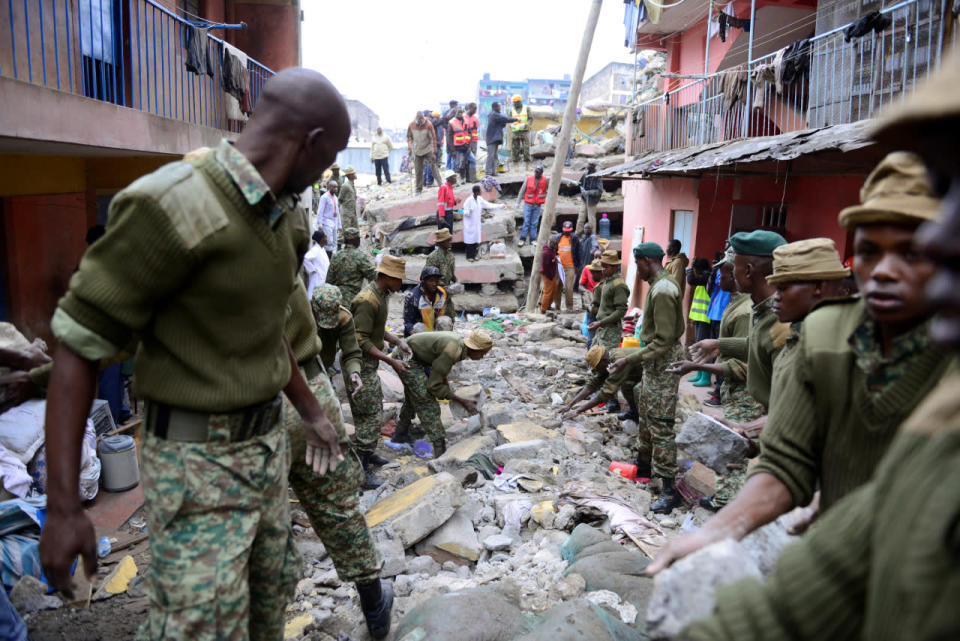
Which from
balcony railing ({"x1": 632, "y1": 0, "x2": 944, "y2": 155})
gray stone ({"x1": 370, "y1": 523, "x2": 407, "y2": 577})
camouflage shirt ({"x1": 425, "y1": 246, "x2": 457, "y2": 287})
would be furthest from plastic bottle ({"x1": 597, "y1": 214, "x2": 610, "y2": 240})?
gray stone ({"x1": 370, "y1": 523, "x2": 407, "y2": 577})

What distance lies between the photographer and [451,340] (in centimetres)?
640

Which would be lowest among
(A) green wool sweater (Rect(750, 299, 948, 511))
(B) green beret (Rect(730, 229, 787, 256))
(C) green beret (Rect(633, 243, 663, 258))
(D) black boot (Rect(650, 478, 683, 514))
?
(D) black boot (Rect(650, 478, 683, 514))

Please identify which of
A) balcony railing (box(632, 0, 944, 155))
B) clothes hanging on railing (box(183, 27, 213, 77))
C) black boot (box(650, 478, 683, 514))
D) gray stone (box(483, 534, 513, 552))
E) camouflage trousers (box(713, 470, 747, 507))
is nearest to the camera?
camouflage trousers (box(713, 470, 747, 507))

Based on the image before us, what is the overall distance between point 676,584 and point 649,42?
1650 centimetres

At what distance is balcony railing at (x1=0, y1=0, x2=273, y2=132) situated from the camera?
5480mm

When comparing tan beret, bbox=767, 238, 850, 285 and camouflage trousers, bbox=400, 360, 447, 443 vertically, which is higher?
tan beret, bbox=767, 238, 850, 285

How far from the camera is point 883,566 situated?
2.84 feet

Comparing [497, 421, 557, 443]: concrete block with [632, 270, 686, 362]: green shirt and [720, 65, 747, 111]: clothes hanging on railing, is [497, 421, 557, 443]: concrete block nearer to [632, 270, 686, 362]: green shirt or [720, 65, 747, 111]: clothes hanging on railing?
[632, 270, 686, 362]: green shirt

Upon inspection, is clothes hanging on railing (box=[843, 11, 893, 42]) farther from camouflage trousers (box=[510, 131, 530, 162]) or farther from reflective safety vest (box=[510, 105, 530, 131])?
camouflage trousers (box=[510, 131, 530, 162])

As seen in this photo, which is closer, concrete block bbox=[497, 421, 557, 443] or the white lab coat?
concrete block bbox=[497, 421, 557, 443]

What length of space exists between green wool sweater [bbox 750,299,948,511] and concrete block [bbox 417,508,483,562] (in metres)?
3.16

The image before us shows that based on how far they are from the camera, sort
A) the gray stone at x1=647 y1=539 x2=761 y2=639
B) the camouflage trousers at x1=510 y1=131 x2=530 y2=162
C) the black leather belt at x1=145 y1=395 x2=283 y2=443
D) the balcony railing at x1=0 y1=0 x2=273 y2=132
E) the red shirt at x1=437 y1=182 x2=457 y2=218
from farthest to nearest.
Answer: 1. the camouflage trousers at x1=510 y1=131 x2=530 y2=162
2. the red shirt at x1=437 y1=182 x2=457 y2=218
3. the balcony railing at x1=0 y1=0 x2=273 y2=132
4. the black leather belt at x1=145 y1=395 x2=283 y2=443
5. the gray stone at x1=647 y1=539 x2=761 y2=639

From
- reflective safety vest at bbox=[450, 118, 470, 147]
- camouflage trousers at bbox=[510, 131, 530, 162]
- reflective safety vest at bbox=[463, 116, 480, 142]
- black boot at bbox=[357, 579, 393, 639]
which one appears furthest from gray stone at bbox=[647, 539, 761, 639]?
camouflage trousers at bbox=[510, 131, 530, 162]

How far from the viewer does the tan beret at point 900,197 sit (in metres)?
1.21
